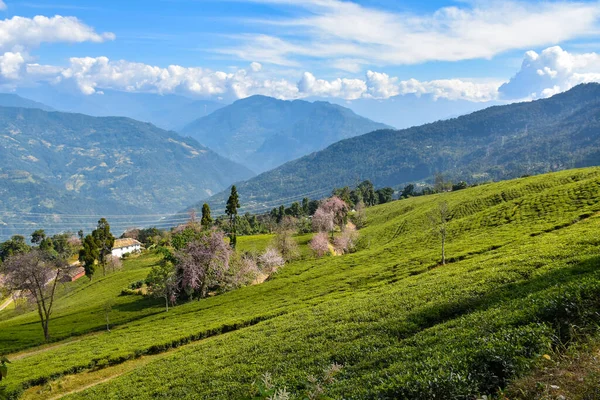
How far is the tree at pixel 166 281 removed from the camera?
5162 centimetres

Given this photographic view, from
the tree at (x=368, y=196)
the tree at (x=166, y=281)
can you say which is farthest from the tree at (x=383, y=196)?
the tree at (x=166, y=281)

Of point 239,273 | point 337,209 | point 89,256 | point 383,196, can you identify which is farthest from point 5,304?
point 383,196

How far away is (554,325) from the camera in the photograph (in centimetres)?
1179

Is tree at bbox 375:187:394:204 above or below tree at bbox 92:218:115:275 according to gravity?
below

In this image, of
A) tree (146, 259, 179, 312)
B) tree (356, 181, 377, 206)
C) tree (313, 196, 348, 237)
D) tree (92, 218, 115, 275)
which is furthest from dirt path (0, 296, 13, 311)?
tree (356, 181, 377, 206)

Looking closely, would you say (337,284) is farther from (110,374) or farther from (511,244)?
(110,374)

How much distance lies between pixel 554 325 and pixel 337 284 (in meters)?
27.7

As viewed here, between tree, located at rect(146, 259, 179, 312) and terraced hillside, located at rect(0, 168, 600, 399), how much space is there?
4.54 m

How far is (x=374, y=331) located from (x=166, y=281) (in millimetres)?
41928

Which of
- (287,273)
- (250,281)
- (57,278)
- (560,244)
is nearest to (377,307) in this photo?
(560,244)

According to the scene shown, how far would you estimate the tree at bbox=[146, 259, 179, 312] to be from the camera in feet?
169

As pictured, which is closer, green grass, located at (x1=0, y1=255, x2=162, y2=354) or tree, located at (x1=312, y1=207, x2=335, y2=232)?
green grass, located at (x1=0, y1=255, x2=162, y2=354)

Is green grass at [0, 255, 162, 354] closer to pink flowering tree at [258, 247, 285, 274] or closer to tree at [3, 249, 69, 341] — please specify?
tree at [3, 249, 69, 341]

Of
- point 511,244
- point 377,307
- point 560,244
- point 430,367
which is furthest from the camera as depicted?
point 511,244
